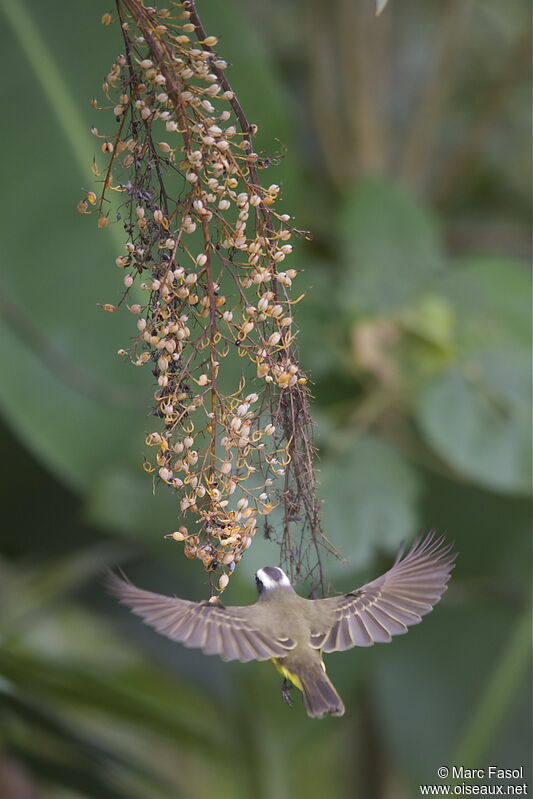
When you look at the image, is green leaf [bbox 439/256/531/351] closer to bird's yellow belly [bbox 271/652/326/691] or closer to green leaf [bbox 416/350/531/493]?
green leaf [bbox 416/350/531/493]

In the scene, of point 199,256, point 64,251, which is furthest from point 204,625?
point 64,251

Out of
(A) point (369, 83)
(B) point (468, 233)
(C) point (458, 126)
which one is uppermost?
(C) point (458, 126)

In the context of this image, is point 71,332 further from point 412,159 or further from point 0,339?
point 412,159

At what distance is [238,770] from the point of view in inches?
56.1

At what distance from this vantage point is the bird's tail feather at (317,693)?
630mm

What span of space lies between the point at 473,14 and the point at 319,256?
2.18ft

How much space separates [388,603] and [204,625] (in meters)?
0.13

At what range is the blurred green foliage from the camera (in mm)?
1204

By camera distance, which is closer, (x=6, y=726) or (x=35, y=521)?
(x=6, y=726)

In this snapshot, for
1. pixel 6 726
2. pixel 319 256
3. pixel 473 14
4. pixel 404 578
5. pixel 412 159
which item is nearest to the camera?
pixel 404 578

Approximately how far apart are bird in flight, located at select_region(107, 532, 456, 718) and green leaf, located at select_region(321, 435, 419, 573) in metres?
0.38

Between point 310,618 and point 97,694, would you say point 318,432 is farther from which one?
point 97,694

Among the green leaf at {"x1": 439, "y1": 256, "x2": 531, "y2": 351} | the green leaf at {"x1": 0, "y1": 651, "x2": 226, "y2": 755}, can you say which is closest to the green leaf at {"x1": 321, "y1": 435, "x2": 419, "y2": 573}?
the green leaf at {"x1": 439, "y1": 256, "x2": 531, "y2": 351}

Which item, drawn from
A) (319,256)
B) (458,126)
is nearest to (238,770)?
(319,256)
